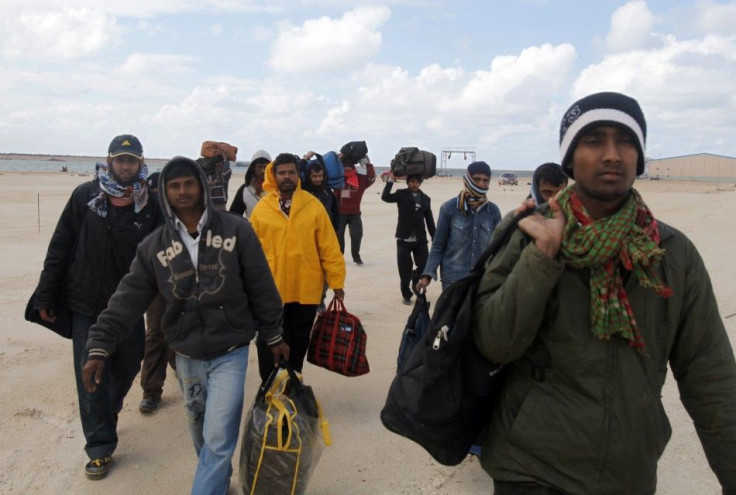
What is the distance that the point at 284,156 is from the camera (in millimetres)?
4977


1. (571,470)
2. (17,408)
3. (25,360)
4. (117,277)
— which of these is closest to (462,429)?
(571,470)

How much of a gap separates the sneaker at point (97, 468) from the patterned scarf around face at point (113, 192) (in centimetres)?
162

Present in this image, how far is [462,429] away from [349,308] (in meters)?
6.39

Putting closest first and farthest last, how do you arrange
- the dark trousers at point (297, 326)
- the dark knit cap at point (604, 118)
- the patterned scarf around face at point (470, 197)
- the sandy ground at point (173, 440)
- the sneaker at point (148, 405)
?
the dark knit cap at point (604, 118)
the sandy ground at point (173, 440)
the dark trousers at point (297, 326)
the sneaker at point (148, 405)
the patterned scarf around face at point (470, 197)

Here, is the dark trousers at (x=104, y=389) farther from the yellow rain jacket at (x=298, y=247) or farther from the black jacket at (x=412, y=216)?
the black jacket at (x=412, y=216)

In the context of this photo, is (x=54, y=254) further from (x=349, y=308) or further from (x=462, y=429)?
(x=349, y=308)

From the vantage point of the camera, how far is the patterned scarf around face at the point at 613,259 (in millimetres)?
1831

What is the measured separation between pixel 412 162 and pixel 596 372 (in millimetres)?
6461

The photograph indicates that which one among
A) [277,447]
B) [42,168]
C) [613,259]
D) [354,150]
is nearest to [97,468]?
[277,447]

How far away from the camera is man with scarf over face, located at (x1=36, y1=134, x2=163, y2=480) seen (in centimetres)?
417

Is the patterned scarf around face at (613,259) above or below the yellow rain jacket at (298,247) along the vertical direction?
above

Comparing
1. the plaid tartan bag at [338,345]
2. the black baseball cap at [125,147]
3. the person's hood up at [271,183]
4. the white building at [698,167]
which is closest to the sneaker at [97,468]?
the plaid tartan bag at [338,345]

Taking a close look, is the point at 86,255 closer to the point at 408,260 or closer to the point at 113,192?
the point at 113,192

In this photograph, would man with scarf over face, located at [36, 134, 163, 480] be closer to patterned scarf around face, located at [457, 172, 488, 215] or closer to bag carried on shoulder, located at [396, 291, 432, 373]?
bag carried on shoulder, located at [396, 291, 432, 373]
